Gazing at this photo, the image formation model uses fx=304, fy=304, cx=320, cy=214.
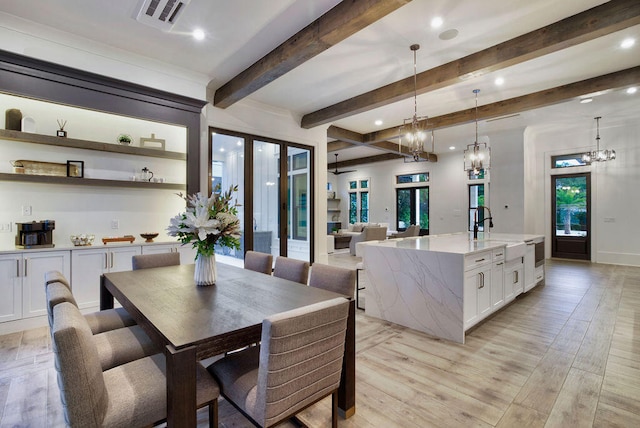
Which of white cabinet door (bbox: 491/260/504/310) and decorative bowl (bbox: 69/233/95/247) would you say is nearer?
white cabinet door (bbox: 491/260/504/310)

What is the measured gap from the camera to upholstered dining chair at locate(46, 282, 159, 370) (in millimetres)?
1590

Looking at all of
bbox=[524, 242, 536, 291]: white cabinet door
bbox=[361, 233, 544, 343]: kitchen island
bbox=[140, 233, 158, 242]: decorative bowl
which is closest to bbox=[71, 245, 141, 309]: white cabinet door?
bbox=[140, 233, 158, 242]: decorative bowl

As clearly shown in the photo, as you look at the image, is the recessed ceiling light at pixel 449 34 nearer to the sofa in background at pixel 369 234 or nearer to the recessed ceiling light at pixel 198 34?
the recessed ceiling light at pixel 198 34

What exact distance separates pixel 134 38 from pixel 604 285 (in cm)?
776

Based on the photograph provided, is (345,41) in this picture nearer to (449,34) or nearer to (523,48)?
(449,34)

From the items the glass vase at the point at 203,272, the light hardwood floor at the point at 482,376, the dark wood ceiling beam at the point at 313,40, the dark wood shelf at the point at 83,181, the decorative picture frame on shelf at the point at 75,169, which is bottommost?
the light hardwood floor at the point at 482,376

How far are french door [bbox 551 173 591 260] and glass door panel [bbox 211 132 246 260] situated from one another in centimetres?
796

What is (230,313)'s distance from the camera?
1543 mm

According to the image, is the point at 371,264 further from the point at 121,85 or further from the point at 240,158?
the point at 121,85

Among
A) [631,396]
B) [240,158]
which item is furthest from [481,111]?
[631,396]

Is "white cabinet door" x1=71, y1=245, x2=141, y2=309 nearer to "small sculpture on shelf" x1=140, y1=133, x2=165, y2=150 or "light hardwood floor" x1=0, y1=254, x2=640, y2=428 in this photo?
"light hardwood floor" x1=0, y1=254, x2=640, y2=428

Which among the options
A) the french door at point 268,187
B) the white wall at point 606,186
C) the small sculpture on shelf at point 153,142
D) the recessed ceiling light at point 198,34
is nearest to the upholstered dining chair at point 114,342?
the recessed ceiling light at point 198,34

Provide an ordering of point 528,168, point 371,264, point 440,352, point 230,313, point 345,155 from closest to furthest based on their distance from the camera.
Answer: point 230,313 → point 440,352 → point 371,264 → point 528,168 → point 345,155

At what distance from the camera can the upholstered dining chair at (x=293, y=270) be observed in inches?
99.5
